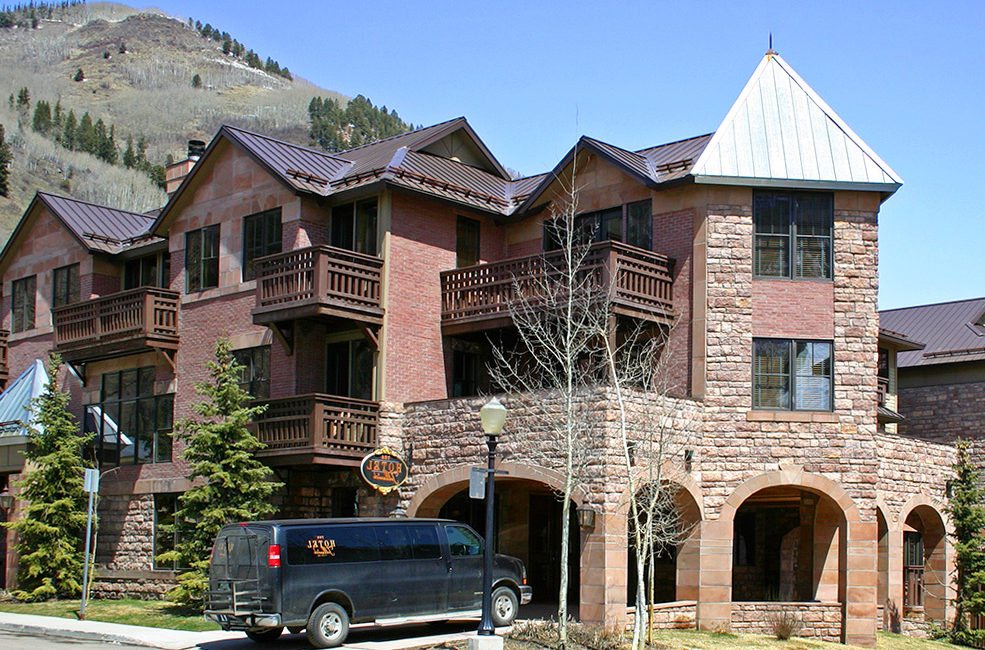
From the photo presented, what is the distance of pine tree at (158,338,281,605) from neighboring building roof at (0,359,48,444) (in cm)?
814

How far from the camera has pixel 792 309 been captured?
2727cm

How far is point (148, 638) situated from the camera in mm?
22016

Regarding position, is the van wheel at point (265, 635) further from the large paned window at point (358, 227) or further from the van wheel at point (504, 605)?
the large paned window at point (358, 227)

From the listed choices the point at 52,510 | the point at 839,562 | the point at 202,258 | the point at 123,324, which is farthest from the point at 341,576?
Result: the point at 123,324

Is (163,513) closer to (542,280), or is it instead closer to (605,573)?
(542,280)

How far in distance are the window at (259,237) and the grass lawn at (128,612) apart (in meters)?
8.20

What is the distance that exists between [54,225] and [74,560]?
478 inches

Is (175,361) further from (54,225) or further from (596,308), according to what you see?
(596,308)

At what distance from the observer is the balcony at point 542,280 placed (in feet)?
86.3

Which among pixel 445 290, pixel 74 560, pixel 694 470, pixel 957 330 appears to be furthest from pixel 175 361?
pixel 957 330

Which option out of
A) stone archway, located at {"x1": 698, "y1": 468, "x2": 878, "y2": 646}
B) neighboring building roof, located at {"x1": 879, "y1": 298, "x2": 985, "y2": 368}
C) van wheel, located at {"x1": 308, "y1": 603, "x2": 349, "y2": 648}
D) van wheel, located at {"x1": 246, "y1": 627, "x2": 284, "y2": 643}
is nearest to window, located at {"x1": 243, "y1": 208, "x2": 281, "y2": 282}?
van wheel, located at {"x1": 246, "y1": 627, "x2": 284, "y2": 643}

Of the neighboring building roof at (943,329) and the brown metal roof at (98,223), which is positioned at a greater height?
the brown metal roof at (98,223)

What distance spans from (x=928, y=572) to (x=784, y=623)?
8211mm

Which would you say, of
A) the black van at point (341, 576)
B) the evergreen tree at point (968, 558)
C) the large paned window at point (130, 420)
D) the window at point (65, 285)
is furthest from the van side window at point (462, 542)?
the window at point (65, 285)
